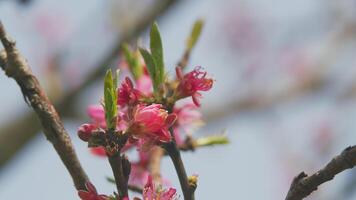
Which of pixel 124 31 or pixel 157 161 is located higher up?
pixel 124 31

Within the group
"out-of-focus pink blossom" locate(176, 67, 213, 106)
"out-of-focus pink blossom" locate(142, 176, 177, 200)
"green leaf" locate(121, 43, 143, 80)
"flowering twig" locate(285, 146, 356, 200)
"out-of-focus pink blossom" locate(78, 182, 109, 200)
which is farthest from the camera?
"green leaf" locate(121, 43, 143, 80)

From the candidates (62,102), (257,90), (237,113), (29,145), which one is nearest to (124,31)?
(62,102)

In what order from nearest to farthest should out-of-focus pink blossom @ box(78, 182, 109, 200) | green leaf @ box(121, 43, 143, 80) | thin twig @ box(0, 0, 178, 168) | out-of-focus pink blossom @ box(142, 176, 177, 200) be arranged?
out-of-focus pink blossom @ box(78, 182, 109, 200) → out-of-focus pink blossom @ box(142, 176, 177, 200) → green leaf @ box(121, 43, 143, 80) → thin twig @ box(0, 0, 178, 168)

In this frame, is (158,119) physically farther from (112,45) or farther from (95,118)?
(112,45)

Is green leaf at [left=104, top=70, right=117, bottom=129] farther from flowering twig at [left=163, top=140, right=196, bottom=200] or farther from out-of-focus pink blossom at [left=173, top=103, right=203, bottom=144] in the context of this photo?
out-of-focus pink blossom at [left=173, top=103, right=203, bottom=144]

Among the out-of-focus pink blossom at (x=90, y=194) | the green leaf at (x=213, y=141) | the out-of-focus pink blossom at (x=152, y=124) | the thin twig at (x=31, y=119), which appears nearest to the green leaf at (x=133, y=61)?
the green leaf at (x=213, y=141)

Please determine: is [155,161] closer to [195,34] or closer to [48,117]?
[195,34]

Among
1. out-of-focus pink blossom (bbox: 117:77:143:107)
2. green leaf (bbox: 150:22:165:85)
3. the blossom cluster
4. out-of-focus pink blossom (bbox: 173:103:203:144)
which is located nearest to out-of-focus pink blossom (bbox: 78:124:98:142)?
the blossom cluster
